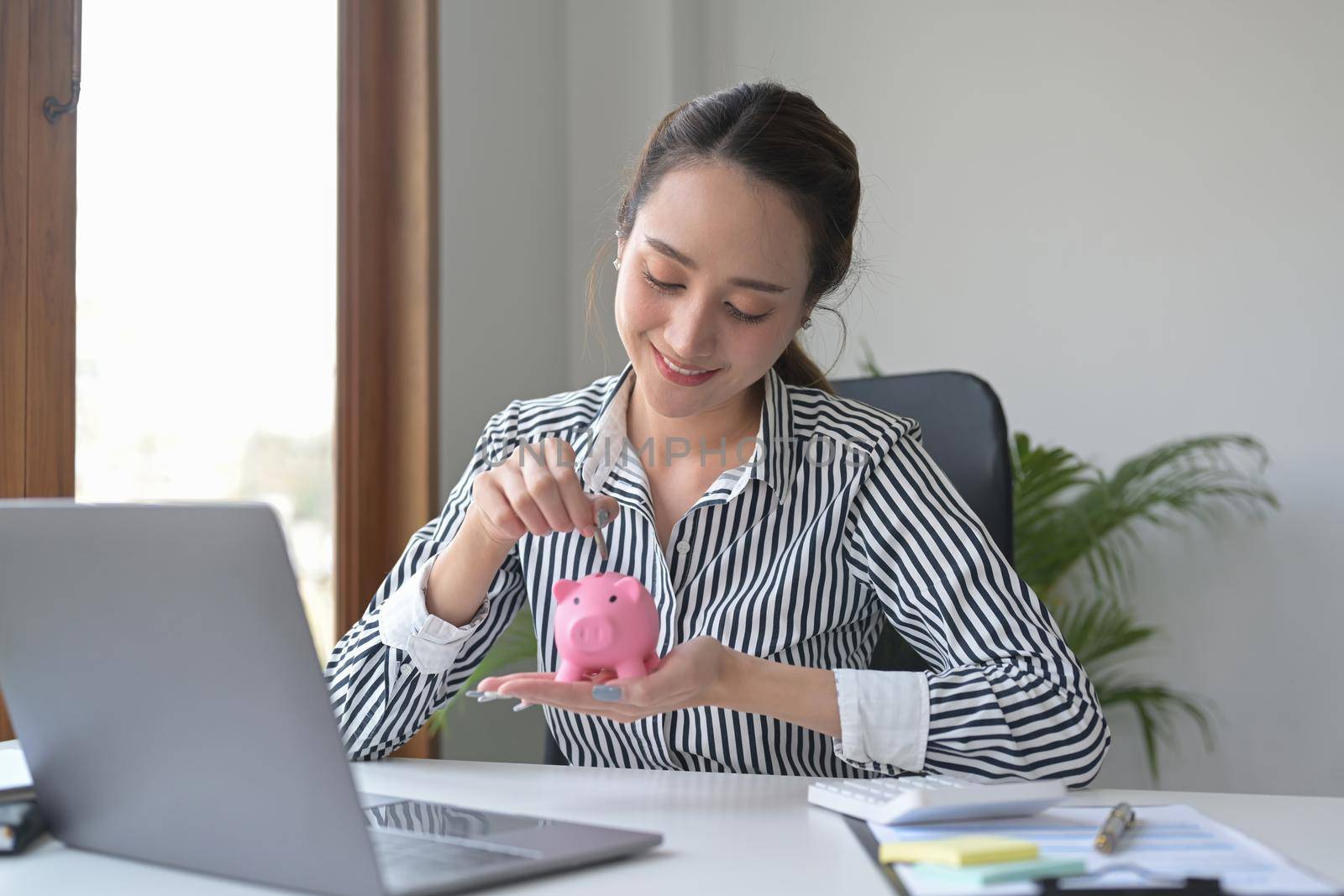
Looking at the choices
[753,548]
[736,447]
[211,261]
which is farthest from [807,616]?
[211,261]

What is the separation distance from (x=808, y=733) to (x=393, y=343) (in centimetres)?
146

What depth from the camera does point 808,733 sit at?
48.7 inches

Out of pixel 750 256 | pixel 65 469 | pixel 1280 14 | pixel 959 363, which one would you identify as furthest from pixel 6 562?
pixel 1280 14

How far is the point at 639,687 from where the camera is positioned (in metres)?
0.91

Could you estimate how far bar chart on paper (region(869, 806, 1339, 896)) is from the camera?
66 centimetres

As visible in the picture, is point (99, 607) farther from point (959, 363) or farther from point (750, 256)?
point (959, 363)

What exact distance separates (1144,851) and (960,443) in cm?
75

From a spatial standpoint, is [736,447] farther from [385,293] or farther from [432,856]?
[385,293]

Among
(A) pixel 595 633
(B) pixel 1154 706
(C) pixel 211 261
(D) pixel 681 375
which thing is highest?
(C) pixel 211 261

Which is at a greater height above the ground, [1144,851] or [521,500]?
[521,500]

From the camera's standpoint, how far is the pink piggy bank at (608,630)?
3.07 feet

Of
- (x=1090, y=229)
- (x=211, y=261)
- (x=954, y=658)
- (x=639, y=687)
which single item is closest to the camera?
(x=639, y=687)

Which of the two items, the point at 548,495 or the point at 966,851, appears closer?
the point at 966,851

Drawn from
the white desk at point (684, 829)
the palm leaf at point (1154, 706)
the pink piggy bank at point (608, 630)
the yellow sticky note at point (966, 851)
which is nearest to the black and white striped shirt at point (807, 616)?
the white desk at point (684, 829)
